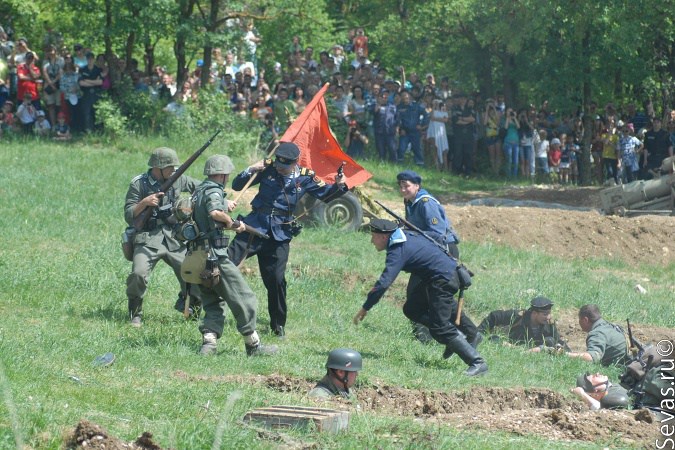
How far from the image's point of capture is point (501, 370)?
12602 millimetres

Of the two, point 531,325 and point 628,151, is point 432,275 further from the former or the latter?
point 628,151

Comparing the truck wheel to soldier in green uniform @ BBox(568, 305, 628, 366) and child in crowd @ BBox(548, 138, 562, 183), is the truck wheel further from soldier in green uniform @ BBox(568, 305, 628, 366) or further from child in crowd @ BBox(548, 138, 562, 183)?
child in crowd @ BBox(548, 138, 562, 183)

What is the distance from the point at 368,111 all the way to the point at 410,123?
1.02 metres

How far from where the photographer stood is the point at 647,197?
24562 mm

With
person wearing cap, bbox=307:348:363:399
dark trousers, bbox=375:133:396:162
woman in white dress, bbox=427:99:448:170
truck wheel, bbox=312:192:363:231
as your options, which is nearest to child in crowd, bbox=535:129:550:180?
woman in white dress, bbox=427:99:448:170

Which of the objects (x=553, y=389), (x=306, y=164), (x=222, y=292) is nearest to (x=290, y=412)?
(x=222, y=292)

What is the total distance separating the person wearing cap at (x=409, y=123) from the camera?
95.6ft

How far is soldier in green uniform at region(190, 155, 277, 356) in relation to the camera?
11.5m

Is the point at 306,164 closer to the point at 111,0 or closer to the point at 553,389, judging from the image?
the point at 553,389

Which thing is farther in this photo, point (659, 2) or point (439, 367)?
point (659, 2)

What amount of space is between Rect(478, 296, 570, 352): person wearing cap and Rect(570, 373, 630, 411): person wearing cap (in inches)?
110

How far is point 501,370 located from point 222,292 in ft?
9.81

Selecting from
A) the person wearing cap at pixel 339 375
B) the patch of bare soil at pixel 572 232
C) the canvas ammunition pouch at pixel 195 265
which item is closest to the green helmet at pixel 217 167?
the canvas ammunition pouch at pixel 195 265

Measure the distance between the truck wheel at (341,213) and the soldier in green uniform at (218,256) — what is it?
8400mm
